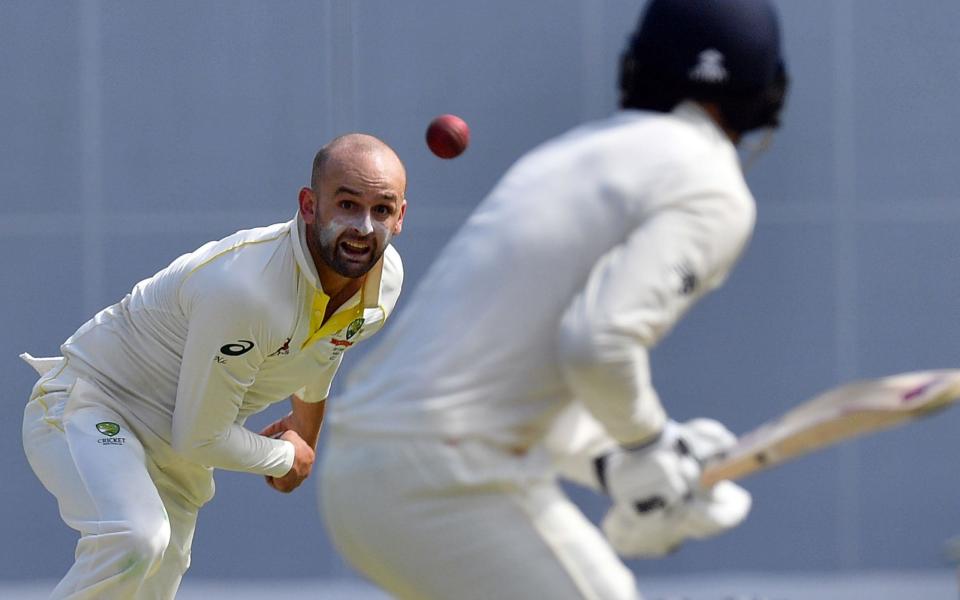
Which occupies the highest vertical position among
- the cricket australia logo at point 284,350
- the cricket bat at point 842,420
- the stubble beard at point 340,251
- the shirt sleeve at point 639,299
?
the shirt sleeve at point 639,299

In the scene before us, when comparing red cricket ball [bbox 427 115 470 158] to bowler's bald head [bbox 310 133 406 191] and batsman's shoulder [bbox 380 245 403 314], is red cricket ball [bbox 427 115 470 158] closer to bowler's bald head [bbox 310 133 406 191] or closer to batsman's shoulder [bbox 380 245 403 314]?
batsman's shoulder [bbox 380 245 403 314]

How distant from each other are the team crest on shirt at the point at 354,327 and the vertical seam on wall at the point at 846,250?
327cm

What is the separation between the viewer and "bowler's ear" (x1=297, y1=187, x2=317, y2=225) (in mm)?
4211

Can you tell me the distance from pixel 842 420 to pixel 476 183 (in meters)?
4.41

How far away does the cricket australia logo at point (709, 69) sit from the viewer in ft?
9.85

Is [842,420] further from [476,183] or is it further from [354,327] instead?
[476,183]

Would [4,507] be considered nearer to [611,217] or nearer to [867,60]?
[867,60]

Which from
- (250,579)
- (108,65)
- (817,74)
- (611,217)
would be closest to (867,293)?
(817,74)

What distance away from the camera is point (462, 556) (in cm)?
285

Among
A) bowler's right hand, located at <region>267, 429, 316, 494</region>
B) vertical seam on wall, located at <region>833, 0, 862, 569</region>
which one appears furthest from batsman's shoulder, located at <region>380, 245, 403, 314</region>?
vertical seam on wall, located at <region>833, 0, 862, 569</region>

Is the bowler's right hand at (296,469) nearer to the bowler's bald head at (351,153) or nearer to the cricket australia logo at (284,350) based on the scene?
the cricket australia logo at (284,350)

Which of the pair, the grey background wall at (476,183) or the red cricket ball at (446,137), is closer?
the red cricket ball at (446,137)

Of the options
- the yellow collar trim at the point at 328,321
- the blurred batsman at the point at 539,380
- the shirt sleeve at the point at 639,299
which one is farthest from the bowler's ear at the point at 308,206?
the shirt sleeve at the point at 639,299

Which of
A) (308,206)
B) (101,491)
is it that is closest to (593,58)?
(308,206)
